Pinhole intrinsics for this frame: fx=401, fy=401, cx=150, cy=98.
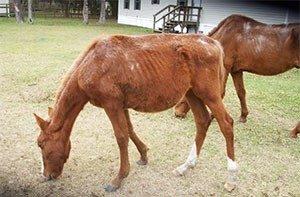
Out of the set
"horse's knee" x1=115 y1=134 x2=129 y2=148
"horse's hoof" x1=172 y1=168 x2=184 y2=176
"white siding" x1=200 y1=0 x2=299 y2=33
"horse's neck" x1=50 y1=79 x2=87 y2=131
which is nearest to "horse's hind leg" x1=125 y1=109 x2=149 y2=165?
"horse's hoof" x1=172 y1=168 x2=184 y2=176

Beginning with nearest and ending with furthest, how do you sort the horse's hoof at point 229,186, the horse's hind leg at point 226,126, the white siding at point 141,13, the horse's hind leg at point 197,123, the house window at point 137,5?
the horse's hind leg at point 226,126, the horse's hoof at point 229,186, the horse's hind leg at point 197,123, the white siding at point 141,13, the house window at point 137,5

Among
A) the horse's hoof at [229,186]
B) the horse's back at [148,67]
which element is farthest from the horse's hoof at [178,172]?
the horse's back at [148,67]

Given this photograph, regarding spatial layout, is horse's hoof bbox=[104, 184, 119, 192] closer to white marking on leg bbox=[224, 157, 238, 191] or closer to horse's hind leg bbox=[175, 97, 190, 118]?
white marking on leg bbox=[224, 157, 238, 191]

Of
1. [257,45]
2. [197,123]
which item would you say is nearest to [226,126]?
[197,123]

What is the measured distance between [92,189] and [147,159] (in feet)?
3.39

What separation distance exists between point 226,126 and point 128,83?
1291 millimetres

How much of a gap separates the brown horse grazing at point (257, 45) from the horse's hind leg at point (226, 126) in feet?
7.90

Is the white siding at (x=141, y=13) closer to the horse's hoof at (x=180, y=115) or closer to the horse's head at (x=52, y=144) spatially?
the horse's hoof at (x=180, y=115)

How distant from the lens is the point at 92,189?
4738 millimetres

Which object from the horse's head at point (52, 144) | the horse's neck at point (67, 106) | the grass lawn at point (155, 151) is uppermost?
the horse's neck at point (67, 106)

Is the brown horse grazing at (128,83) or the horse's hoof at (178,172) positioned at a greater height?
the brown horse grazing at (128,83)

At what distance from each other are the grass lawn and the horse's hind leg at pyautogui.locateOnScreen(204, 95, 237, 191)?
15cm

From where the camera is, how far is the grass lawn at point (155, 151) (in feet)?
15.8

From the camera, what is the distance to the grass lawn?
15.8 feet
